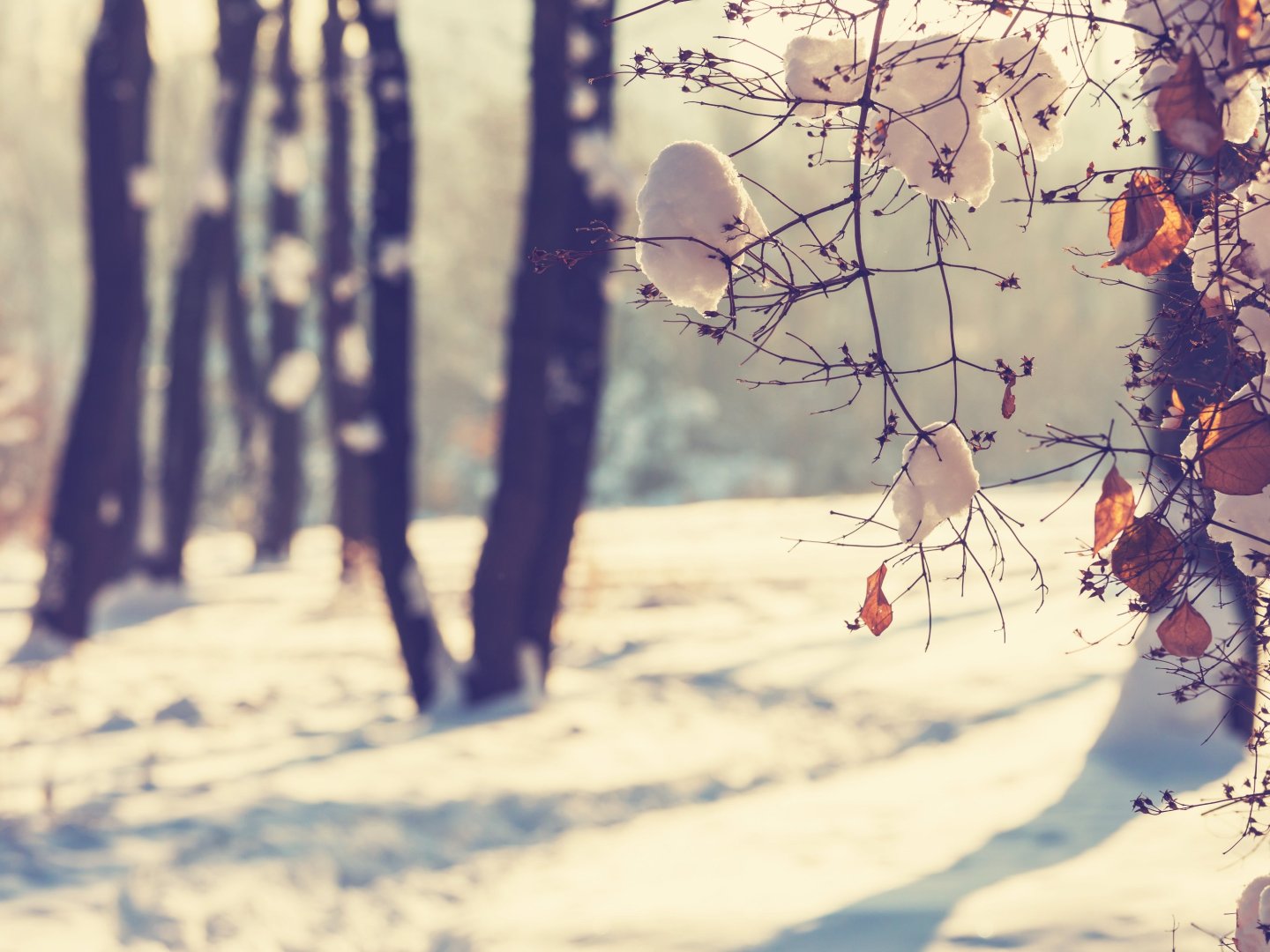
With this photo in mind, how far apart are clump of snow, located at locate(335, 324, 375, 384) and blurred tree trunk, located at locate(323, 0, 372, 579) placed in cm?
1

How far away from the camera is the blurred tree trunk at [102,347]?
10.3 metres

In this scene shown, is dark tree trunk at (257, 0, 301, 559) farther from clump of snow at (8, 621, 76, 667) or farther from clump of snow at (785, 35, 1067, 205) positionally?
clump of snow at (785, 35, 1067, 205)

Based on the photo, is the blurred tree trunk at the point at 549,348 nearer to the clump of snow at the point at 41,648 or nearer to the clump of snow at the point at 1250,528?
the clump of snow at the point at 41,648

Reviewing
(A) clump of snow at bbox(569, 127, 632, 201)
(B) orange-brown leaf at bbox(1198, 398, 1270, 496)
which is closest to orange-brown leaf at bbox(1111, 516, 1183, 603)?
(B) orange-brown leaf at bbox(1198, 398, 1270, 496)

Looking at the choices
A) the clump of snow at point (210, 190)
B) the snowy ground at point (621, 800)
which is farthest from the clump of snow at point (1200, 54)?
the clump of snow at point (210, 190)

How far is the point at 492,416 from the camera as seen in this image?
3612cm

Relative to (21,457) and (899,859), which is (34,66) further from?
(899,859)

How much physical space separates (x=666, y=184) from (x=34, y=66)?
92.2 ft

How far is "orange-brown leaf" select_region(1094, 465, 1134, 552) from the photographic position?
8.07ft

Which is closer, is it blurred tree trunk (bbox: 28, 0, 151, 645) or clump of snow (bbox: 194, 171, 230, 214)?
blurred tree trunk (bbox: 28, 0, 151, 645)

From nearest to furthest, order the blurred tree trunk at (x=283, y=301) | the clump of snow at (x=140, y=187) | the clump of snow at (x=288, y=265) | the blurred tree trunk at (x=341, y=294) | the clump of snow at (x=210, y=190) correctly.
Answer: the clump of snow at (x=140, y=187)
the blurred tree trunk at (x=341, y=294)
the clump of snow at (x=210, y=190)
the clump of snow at (x=288, y=265)
the blurred tree trunk at (x=283, y=301)

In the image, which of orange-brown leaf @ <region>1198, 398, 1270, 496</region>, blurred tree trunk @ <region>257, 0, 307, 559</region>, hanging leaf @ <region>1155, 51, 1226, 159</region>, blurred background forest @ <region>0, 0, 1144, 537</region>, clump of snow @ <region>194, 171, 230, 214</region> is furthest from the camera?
blurred background forest @ <region>0, 0, 1144, 537</region>

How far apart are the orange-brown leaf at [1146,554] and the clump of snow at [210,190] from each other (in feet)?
40.4

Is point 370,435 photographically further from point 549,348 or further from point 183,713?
point 183,713
